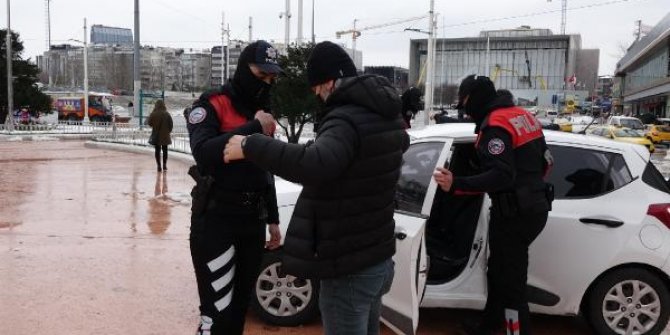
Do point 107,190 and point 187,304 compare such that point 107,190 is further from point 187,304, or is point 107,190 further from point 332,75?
point 332,75

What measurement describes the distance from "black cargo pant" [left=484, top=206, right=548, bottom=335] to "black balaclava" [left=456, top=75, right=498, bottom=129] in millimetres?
601

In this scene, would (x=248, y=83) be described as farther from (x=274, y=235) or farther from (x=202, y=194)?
(x=274, y=235)

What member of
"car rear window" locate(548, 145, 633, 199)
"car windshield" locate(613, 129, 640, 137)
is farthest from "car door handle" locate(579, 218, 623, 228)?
"car windshield" locate(613, 129, 640, 137)

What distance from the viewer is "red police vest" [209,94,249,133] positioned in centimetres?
319

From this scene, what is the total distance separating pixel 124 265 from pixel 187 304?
4.63 feet

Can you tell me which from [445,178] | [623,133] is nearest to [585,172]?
[445,178]

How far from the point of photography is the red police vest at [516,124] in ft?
12.7

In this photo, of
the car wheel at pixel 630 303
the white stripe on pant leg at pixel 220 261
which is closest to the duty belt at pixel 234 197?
the white stripe on pant leg at pixel 220 261

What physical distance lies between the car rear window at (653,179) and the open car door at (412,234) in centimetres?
139

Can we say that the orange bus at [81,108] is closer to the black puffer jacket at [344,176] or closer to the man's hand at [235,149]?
the man's hand at [235,149]

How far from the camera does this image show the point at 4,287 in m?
5.43

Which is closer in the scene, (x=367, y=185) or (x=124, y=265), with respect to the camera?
(x=367, y=185)

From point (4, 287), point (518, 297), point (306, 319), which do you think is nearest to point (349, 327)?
point (518, 297)

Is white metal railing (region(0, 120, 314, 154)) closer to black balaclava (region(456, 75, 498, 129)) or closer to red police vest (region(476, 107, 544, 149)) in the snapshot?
black balaclava (region(456, 75, 498, 129))
